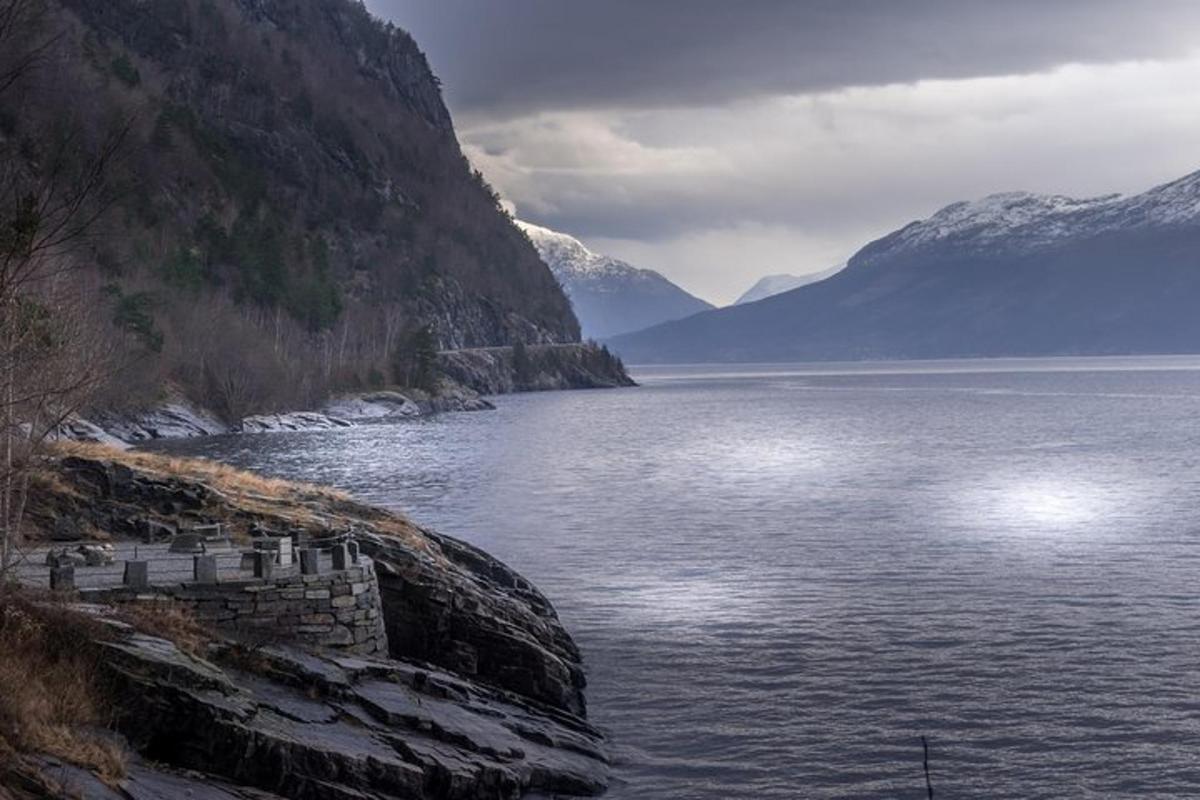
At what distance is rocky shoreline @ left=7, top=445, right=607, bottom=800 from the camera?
23.8 metres

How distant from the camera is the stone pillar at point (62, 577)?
27047 millimetres

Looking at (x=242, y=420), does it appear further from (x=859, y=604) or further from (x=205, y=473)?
(x=859, y=604)

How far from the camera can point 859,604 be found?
48.3 meters

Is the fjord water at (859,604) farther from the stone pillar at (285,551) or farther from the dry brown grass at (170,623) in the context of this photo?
the dry brown grass at (170,623)

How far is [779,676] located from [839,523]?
34414 millimetres

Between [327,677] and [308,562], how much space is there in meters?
3.18

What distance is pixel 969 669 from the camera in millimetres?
38531

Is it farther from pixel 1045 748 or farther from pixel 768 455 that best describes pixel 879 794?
pixel 768 455

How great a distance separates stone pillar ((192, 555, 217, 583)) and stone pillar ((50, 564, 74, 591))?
2412mm

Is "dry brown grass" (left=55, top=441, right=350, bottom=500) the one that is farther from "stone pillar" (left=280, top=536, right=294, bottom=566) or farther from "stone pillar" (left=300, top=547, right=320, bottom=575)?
"stone pillar" (left=300, top=547, right=320, bottom=575)

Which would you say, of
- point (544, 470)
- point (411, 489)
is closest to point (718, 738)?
point (411, 489)

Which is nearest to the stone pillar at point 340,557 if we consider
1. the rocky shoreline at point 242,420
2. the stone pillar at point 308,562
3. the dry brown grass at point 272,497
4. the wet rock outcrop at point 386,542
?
the stone pillar at point 308,562

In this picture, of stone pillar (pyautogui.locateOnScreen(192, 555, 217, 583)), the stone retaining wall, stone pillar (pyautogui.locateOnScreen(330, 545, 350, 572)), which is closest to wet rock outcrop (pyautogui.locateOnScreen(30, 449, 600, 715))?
the stone retaining wall

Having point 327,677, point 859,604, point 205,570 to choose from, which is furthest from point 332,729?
point 859,604
